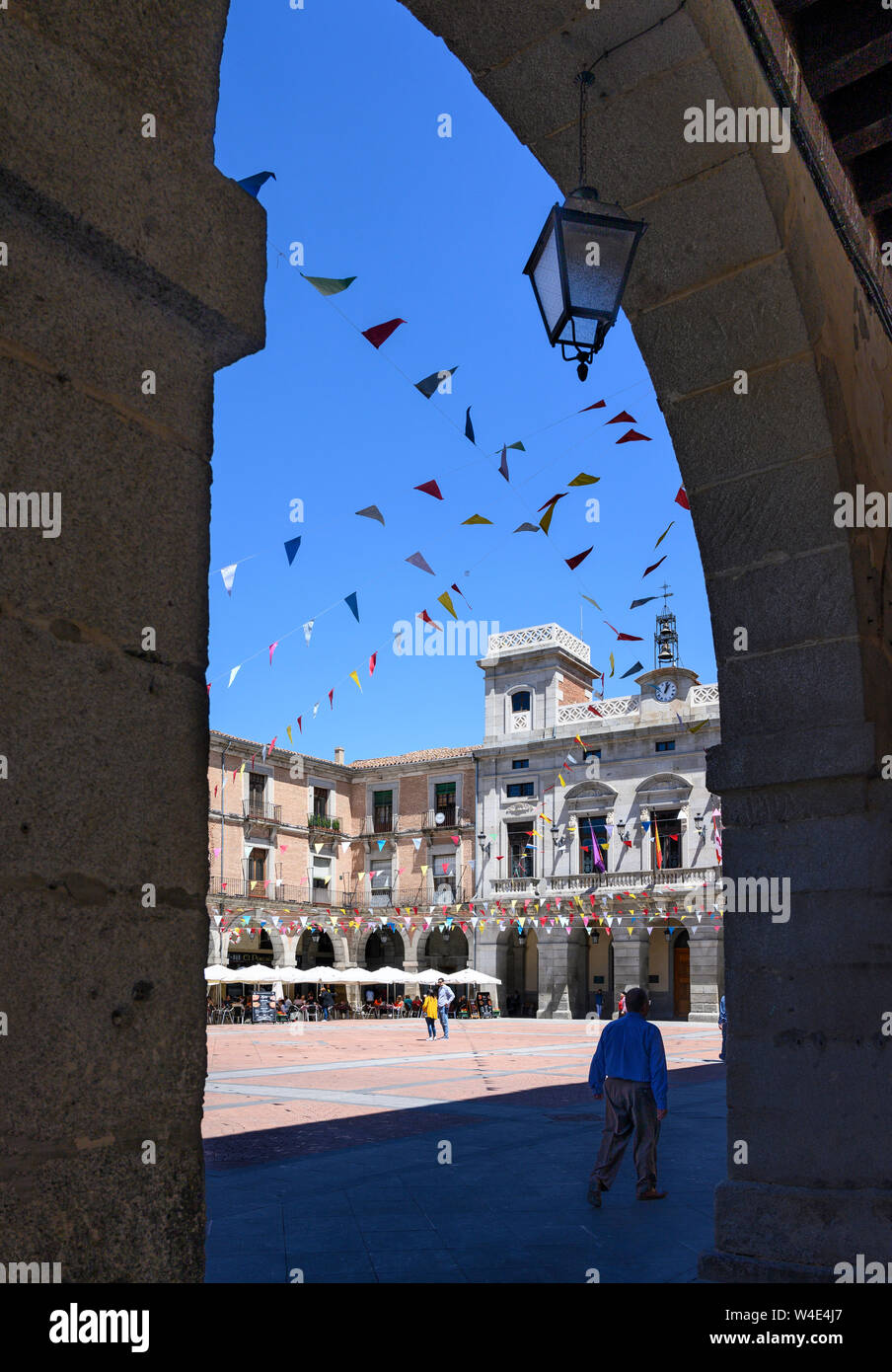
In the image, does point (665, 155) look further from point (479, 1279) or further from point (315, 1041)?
point (315, 1041)

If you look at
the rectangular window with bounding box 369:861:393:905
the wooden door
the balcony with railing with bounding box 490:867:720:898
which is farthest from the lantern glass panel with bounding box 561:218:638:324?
the rectangular window with bounding box 369:861:393:905

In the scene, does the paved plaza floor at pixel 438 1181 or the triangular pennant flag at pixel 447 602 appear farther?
the triangular pennant flag at pixel 447 602

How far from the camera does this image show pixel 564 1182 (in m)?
6.73

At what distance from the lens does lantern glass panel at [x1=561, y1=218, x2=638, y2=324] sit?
3684 mm

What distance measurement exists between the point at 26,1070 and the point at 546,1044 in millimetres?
21881

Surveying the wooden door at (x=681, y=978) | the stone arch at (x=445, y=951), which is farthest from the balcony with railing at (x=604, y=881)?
the stone arch at (x=445, y=951)

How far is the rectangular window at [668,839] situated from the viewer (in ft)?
114

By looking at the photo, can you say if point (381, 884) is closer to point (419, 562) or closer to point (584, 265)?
point (419, 562)

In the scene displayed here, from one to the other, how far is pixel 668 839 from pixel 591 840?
2.83 metres

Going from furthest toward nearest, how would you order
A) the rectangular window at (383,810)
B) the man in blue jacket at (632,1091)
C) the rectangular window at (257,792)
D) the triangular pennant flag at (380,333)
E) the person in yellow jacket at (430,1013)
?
1. the rectangular window at (383,810)
2. the rectangular window at (257,792)
3. the person in yellow jacket at (430,1013)
4. the triangular pennant flag at (380,333)
5. the man in blue jacket at (632,1091)

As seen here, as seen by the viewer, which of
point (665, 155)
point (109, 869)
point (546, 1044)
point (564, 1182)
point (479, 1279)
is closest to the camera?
point (109, 869)

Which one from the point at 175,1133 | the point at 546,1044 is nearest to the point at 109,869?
the point at 175,1133

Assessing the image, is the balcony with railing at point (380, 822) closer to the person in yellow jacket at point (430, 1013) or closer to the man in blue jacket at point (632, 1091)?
the person in yellow jacket at point (430, 1013)
